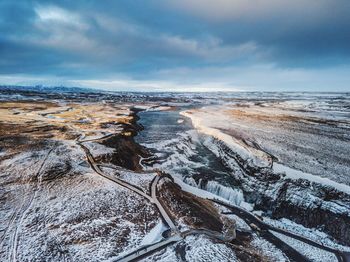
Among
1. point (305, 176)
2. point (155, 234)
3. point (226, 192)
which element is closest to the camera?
point (155, 234)

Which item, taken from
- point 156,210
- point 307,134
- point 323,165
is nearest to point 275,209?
point 323,165

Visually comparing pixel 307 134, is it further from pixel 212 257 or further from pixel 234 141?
pixel 212 257

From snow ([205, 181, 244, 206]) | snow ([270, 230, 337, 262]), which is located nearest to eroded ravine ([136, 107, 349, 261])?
snow ([270, 230, 337, 262])

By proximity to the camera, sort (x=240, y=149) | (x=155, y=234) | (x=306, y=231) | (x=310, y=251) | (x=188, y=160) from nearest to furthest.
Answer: (x=155, y=234), (x=310, y=251), (x=306, y=231), (x=240, y=149), (x=188, y=160)

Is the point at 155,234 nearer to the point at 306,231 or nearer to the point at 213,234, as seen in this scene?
the point at 213,234

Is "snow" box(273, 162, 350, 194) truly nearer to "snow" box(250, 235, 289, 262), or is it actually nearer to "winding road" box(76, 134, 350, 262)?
"winding road" box(76, 134, 350, 262)

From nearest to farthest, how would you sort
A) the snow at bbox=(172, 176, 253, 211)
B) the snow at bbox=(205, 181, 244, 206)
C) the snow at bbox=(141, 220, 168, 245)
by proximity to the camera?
the snow at bbox=(141, 220, 168, 245) → the snow at bbox=(172, 176, 253, 211) → the snow at bbox=(205, 181, 244, 206)

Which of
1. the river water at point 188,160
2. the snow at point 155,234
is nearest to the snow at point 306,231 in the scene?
the river water at point 188,160

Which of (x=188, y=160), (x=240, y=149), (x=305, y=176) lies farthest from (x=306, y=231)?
(x=188, y=160)

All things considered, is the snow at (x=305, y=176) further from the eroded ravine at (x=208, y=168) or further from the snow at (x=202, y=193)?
the eroded ravine at (x=208, y=168)
